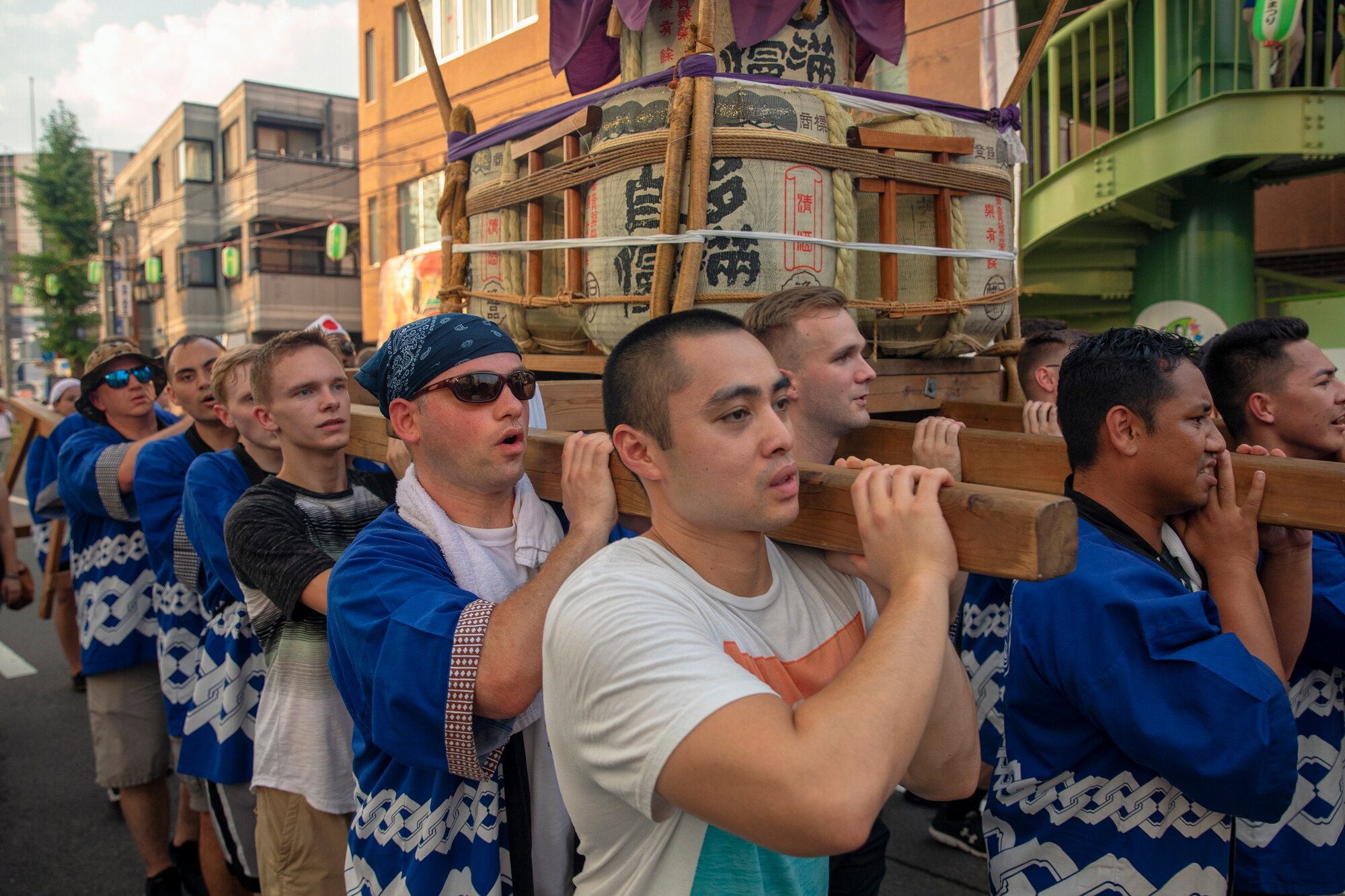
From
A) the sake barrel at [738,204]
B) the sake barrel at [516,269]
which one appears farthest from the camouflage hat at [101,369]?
the sake barrel at [738,204]

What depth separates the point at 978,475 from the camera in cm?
223

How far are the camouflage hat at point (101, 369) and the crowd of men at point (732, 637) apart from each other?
1494mm

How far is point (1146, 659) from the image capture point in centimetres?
173

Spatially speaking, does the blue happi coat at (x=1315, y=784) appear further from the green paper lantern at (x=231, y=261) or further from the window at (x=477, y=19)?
the green paper lantern at (x=231, y=261)

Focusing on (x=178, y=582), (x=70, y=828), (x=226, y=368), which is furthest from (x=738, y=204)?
(x=70, y=828)

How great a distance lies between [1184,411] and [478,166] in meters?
2.30

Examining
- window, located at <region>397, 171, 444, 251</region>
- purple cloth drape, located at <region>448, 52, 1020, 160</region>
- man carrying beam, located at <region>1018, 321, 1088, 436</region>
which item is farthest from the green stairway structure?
window, located at <region>397, 171, 444, 251</region>

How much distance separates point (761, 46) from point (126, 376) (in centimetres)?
311

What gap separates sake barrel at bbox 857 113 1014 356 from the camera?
2838 millimetres

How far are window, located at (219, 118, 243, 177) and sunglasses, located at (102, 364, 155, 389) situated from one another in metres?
24.6

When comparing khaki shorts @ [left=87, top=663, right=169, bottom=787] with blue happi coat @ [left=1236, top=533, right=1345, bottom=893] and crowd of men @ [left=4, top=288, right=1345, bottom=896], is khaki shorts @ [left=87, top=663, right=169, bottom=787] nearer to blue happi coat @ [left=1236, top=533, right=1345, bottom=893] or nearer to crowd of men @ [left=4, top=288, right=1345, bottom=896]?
crowd of men @ [left=4, top=288, right=1345, bottom=896]

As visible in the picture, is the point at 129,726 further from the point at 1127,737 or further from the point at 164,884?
the point at 1127,737

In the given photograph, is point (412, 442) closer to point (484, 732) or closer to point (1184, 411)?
point (484, 732)

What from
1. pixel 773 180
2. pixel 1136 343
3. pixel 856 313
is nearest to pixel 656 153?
pixel 773 180
